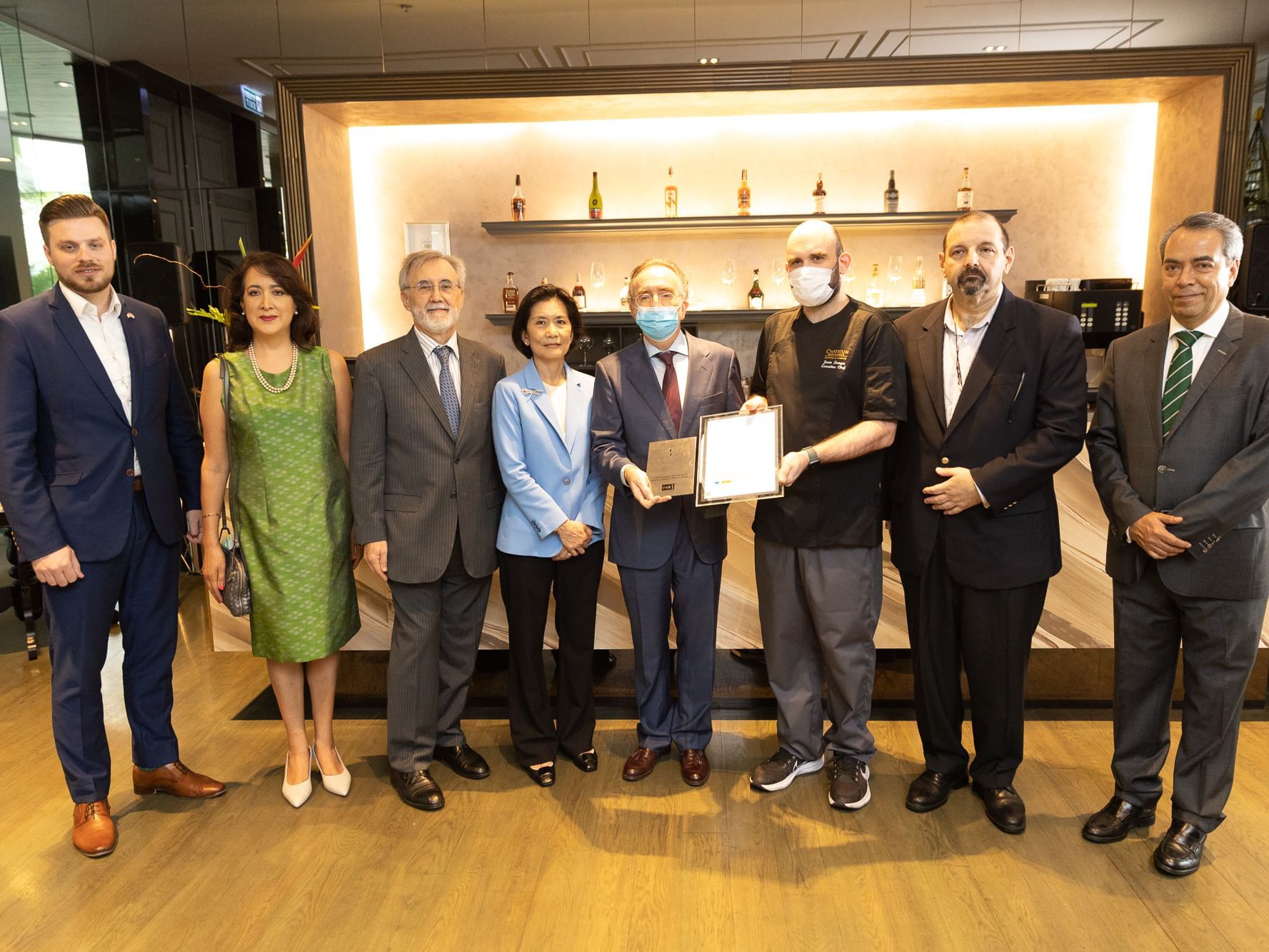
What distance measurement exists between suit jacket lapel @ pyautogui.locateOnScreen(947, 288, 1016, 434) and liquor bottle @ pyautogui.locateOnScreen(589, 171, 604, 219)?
365 centimetres

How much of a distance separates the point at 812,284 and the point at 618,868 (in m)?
1.74

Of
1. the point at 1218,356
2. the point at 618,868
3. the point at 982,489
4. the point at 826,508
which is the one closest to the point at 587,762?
the point at 618,868

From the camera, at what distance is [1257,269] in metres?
4.32

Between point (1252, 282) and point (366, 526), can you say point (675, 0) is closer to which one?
point (1252, 282)

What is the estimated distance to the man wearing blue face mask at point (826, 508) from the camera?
2.44 meters

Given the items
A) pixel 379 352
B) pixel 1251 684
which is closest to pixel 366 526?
pixel 379 352

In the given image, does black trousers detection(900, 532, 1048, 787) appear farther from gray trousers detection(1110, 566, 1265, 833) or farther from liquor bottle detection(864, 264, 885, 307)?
liquor bottle detection(864, 264, 885, 307)

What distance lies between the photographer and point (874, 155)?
557 cm

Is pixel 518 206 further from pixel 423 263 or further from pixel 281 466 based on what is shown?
pixel 281 466

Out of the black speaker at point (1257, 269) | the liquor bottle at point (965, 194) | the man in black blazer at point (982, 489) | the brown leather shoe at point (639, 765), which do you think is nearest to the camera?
the man in black blazer at point (982, 489)

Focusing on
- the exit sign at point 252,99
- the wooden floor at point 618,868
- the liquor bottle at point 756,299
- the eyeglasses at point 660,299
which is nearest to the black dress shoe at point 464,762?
the wooden floor at point 618,868

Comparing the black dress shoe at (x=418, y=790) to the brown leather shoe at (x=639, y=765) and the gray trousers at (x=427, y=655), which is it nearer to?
the gray trousers at (x=427, y=655)

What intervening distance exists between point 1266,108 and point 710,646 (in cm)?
540

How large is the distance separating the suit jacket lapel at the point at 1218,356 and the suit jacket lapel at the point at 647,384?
1380 millimetres
